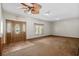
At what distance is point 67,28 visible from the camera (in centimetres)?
184

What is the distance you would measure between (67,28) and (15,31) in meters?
1.04

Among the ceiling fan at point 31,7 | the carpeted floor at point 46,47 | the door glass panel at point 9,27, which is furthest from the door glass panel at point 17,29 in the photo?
the ceiling fan at point 31,7

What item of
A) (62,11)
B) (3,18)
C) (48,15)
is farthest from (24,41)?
(62,11)

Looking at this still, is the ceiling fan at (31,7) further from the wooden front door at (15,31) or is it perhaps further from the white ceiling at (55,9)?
the wooden front door at (15,31)

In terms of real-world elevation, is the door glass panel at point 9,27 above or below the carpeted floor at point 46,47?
above

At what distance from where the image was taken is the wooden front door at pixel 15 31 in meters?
1.76

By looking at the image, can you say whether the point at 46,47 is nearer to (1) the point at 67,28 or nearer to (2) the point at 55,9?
(1) the point at 67,28

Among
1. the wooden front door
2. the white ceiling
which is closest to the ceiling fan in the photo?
the white ceiling

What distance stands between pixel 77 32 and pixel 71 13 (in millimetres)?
392

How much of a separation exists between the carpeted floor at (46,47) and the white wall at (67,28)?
10cm

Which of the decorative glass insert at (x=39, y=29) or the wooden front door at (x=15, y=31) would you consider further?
the decorative glass insert at (x=39, y=29)

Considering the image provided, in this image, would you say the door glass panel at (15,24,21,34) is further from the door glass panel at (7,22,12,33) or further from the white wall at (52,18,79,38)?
the white wall at (52,18,79,38)

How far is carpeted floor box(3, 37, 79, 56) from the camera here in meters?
1.79

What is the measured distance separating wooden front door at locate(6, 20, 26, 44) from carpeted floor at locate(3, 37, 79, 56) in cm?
10
